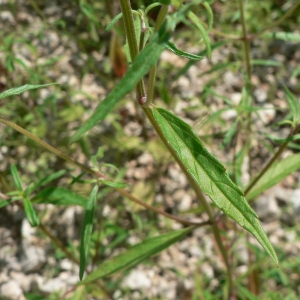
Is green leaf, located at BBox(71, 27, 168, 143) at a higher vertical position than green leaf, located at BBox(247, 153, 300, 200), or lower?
higher

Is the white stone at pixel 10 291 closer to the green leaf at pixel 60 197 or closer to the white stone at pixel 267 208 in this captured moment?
the green leaf at pixel 60 197

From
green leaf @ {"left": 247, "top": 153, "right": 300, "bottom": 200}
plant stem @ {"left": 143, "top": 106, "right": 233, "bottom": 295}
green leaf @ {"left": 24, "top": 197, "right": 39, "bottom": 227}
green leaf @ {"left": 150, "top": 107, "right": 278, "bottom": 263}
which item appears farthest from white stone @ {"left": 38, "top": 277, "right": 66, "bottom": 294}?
green leaf @ {"left": 150, "top": 107, "right": 278, "bottom": 263}

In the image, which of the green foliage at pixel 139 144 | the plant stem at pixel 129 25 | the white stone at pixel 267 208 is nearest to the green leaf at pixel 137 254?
the green foliage at pixel 139 144

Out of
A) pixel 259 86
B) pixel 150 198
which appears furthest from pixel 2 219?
pixel 259 86

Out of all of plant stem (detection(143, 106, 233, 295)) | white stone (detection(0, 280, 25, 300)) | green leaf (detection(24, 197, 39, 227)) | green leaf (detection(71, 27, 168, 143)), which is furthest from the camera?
white stone (detection(0, 280, 25, 300))

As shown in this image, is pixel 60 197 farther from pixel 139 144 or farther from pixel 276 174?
pixel 139 144

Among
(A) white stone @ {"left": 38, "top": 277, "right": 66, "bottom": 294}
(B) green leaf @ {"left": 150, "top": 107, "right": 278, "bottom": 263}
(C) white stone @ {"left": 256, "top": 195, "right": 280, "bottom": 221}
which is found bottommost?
(C) white stone @ {"left": 256, "top": 195, "right": 280, "bottom": 221}

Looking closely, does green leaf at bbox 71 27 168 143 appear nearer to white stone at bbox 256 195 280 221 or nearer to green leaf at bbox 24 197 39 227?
green leaf at bbox 24 197 39 227
